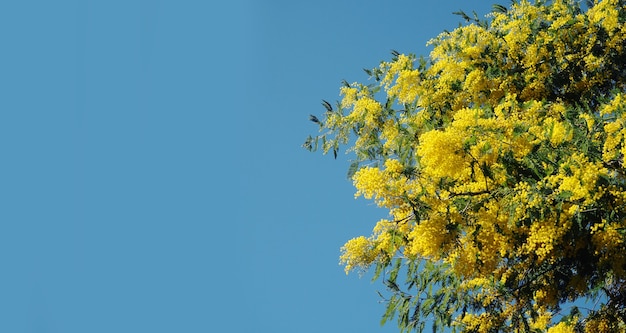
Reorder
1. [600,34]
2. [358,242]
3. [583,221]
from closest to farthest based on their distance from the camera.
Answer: [583,221] → [358,242] → [600,34]

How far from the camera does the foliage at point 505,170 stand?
5.82m

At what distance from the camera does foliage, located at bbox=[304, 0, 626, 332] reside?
582 centimetres

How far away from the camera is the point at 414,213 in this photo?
20.2 ft

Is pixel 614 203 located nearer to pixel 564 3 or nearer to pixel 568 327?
pixel 568 327

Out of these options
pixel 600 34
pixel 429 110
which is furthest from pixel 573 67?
pixel 429 110

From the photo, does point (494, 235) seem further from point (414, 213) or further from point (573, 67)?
point (573, 67)

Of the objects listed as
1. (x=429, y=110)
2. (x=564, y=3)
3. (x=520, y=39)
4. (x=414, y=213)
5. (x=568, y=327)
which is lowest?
(x=568, y=327)

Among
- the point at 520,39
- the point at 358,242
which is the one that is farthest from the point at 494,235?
the point at 520,39

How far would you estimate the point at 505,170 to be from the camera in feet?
19.6

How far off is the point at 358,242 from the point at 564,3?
16.2 ft

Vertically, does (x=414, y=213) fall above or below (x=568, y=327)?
above

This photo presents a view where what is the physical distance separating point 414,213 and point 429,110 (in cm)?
332

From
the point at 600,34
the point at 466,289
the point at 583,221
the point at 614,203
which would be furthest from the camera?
the point at 600,34

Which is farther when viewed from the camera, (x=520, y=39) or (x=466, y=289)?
(x=520, y=39)
